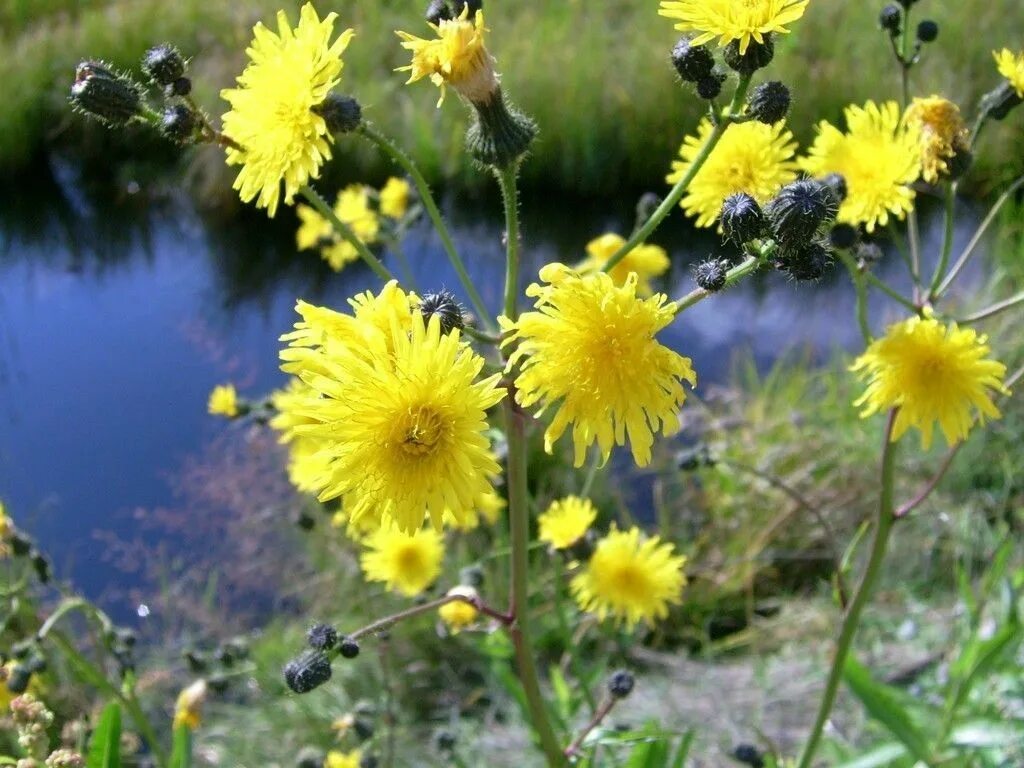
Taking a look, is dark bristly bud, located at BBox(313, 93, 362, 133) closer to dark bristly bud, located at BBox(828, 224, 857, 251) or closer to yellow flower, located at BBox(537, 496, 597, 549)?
dark bristly bud, located at BBox(828, 224, 857, 251)

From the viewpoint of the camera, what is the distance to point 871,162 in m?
1.74

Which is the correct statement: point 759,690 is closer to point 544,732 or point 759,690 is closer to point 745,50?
point 544,732

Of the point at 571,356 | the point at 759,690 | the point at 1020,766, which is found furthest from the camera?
the point at 759,690

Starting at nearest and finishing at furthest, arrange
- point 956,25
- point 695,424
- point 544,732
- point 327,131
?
point 327,131 → point 544,732 → point 695,424 → point 956,25

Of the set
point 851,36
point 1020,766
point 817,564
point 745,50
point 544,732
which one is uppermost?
point 851,36

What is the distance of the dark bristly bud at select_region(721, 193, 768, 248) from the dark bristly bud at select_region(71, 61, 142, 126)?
0.91 meters

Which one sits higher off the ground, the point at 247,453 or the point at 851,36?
the point at 851,36

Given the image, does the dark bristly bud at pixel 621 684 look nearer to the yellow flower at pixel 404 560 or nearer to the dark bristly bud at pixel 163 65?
the yellow flower at pixel 404 560

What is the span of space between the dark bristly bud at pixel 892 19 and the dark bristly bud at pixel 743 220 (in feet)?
3.22

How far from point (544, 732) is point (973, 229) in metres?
6.48

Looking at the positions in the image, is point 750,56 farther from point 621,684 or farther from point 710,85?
point 621,684

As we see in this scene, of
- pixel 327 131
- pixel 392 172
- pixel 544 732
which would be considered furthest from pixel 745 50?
pixel 392 172

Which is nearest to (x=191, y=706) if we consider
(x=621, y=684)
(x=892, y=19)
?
(x=621, y=684)

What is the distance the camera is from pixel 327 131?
140cm
